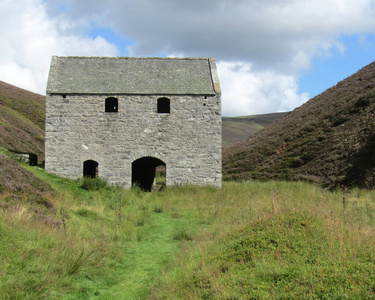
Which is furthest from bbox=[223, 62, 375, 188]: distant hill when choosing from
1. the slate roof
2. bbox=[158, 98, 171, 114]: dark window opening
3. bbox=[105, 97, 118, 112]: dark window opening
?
bbox=[105, 97, 118, 112]: dark window opening

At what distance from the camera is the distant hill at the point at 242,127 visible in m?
115

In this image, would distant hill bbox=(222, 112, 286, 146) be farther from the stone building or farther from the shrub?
the shrub

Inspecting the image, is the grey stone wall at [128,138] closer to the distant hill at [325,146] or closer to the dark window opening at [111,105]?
the dark window opening at [111,105]

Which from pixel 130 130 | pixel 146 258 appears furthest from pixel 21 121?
pixel 146 258

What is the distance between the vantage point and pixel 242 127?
436 ft

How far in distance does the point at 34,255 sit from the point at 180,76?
1479cm

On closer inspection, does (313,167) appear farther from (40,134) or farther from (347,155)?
(40,134)

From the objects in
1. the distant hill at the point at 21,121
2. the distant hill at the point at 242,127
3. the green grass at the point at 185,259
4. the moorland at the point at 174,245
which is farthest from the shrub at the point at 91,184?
the distant hill at the point at 242,127

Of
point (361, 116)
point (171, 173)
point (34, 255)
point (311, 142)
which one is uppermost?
point (361, 116)

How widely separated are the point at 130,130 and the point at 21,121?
19709mm

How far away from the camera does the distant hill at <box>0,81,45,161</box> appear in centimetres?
2606

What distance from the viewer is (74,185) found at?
16.2 m

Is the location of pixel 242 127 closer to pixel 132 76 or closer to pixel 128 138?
pixel 132 76

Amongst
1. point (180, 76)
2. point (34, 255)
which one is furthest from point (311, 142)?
point (34, 255)
